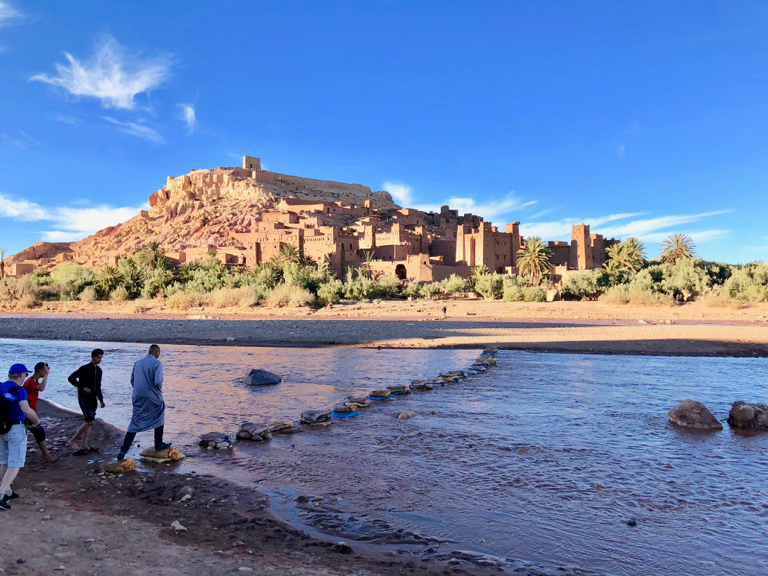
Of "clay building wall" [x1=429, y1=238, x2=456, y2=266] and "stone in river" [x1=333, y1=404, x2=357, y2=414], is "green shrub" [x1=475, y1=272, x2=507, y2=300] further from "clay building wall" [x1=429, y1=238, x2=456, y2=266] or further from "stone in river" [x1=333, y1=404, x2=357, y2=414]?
"stone in river" [x1=333, y1=404, x2=357, y2=414]

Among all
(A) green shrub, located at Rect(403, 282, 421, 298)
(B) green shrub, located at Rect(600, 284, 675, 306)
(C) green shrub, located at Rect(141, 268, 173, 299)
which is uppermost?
(C) green shrub, located at Rect(141, 268, 173, 299)

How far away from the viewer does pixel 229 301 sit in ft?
116

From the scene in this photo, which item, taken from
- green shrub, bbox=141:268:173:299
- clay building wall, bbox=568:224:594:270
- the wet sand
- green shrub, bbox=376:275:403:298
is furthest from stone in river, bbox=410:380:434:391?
clay building wall, bbox=568:224:594:270

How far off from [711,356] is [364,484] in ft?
44.0

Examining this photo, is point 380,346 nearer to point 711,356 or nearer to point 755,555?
point 711,356

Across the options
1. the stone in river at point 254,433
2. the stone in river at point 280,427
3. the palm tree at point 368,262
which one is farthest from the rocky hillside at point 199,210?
the stone in river at point 254,433

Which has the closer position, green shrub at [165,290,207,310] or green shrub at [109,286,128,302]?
green shrub at [165,290,207,310]

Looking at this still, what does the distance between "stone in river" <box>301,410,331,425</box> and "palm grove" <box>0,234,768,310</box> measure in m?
26.1

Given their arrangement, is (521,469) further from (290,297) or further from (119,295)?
(119,295)

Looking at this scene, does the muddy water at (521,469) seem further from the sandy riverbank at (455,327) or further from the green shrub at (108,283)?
the green shrub at (108,283)

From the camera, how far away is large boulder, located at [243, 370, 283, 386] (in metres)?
10.8

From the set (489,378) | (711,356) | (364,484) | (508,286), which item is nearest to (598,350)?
(711,356)


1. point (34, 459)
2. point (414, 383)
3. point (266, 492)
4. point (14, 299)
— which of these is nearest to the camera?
point (266, 492)

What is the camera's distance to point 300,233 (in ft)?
170
